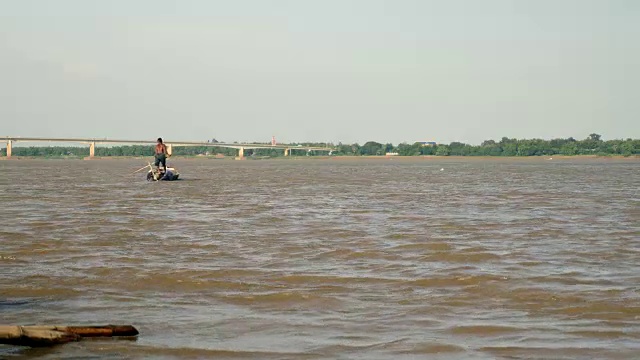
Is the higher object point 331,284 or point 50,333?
point 50,333

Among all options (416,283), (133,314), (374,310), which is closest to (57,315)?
(133,314)

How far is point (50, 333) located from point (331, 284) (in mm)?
4659

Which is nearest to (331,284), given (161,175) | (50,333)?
(50,333)

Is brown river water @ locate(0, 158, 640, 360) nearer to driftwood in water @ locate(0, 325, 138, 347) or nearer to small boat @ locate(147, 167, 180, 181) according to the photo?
driftwood in water @ locate(0, 325, 138, 347)

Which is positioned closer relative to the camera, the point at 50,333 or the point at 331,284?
the point at 50,333

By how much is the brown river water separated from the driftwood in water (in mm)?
97

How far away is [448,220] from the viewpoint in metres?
21.8

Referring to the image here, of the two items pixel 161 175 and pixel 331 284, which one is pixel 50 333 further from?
pixel 161 175

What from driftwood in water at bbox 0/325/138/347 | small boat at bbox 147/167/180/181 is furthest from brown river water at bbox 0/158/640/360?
small boat at bbox 147/167/180/181

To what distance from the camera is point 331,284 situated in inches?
468

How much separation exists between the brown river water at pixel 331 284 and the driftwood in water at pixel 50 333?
97 mm

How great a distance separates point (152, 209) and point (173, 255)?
11.7 m

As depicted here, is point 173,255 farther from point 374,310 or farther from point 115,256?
point 374,310

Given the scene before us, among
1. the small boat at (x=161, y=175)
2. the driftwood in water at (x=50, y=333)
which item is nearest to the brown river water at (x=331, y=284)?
the driftwood in water at (x=50, y=333)
